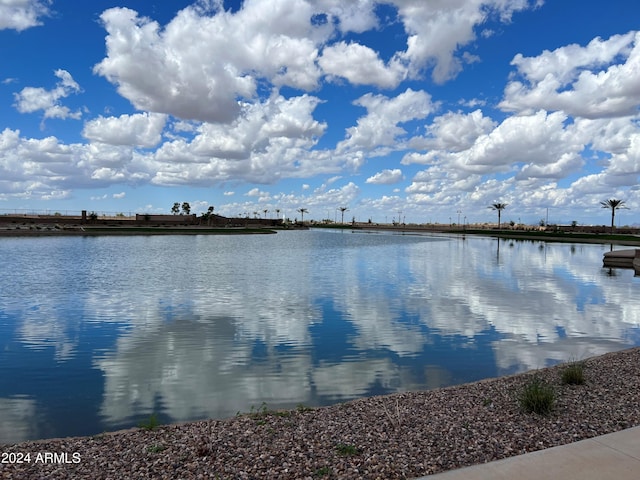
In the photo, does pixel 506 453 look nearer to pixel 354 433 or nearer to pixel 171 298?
pixel 354 433

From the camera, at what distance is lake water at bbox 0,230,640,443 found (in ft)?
30.0

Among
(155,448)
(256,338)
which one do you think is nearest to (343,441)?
(155,448)

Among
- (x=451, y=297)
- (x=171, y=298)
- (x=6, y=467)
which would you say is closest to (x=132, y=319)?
(x=171, y=298)

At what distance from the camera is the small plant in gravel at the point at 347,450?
5973 millimetres

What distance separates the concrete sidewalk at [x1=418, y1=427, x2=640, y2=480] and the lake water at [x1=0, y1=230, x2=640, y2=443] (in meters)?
4.31

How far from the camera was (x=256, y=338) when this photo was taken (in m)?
14.0

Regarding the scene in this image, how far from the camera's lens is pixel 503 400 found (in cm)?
805

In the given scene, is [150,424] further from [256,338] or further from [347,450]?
[256,338]

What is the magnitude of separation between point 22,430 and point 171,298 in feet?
44.9

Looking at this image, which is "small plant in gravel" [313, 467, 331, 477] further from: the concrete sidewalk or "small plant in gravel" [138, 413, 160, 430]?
"small plant in gravel" [138, 413, 160, 430]

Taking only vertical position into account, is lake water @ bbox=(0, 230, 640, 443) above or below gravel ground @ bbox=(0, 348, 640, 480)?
below

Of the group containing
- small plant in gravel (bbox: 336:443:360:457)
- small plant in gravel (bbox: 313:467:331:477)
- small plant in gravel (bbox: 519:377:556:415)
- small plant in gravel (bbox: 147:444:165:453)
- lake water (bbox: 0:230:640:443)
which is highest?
small plant in gravel (bbox: 519:377:556:415)

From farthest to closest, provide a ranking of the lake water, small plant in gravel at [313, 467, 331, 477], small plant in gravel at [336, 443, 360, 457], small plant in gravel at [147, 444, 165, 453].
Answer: the lake water
small plant in gravel at [147, 444, 165, 453]
small plant in gravel at [336, 443, 360, 457]
small plant in gravel at [313, 467, 331, 477]

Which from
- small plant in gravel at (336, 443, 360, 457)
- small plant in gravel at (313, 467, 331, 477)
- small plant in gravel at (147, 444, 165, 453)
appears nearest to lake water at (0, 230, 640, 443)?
small plant in gravel at (147, 444, 165, 453)
